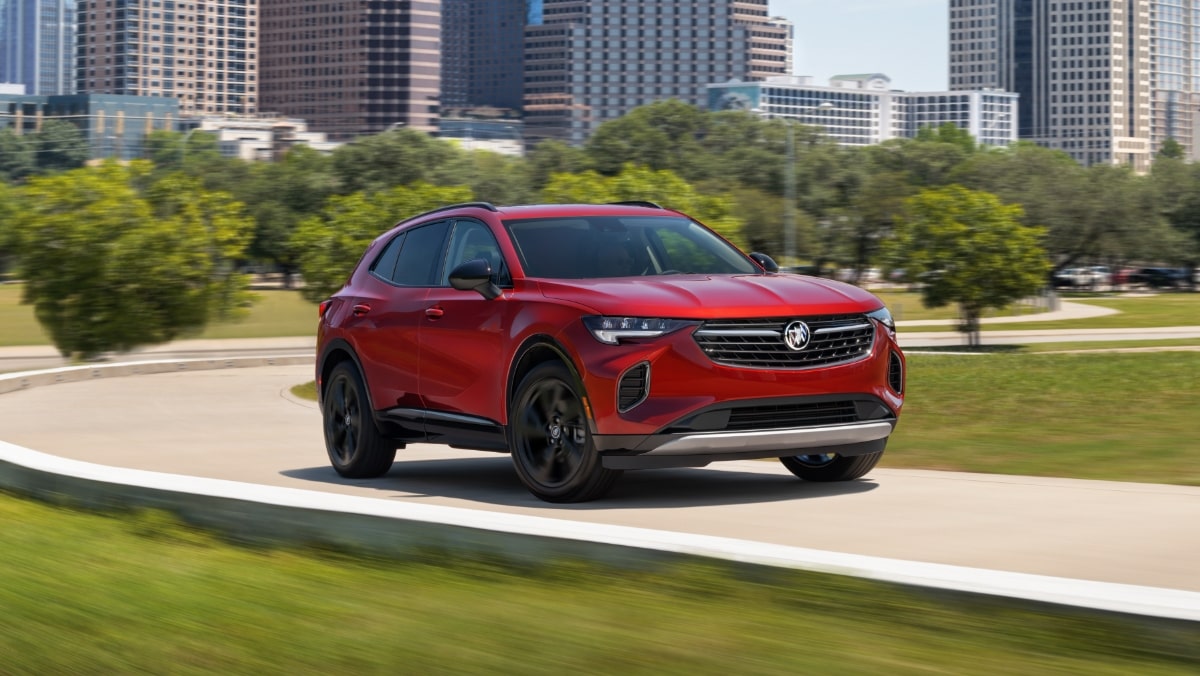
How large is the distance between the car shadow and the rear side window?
1.38m

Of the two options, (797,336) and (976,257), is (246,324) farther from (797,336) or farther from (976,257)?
(797,336)

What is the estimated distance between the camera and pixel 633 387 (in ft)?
28.2

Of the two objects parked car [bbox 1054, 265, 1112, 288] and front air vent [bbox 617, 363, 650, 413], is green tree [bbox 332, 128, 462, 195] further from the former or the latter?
front air vent [bbox 617, 363, 650, 413]

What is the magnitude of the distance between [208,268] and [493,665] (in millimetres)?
28174

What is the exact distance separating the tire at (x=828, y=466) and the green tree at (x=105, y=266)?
22648 millimetres

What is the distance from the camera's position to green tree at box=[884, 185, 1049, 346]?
47.4 meters

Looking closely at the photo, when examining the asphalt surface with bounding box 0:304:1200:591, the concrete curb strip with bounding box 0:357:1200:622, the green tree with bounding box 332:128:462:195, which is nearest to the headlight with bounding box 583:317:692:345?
the asphalt surface with bounding box 0:304:1200:591

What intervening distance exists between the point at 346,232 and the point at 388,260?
23.4 m

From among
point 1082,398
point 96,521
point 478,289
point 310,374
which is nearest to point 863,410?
point 478,289

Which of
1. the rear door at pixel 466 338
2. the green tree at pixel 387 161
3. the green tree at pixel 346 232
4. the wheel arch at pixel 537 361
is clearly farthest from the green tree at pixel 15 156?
Result: the wheel arch at pixel 537 361

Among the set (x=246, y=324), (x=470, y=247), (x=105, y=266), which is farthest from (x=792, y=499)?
(x=246, y=324)

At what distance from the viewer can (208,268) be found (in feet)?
105

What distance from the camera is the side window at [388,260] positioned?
36.8 feet

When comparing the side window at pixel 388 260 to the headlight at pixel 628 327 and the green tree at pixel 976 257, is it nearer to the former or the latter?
the headlight at pixel 628 327
